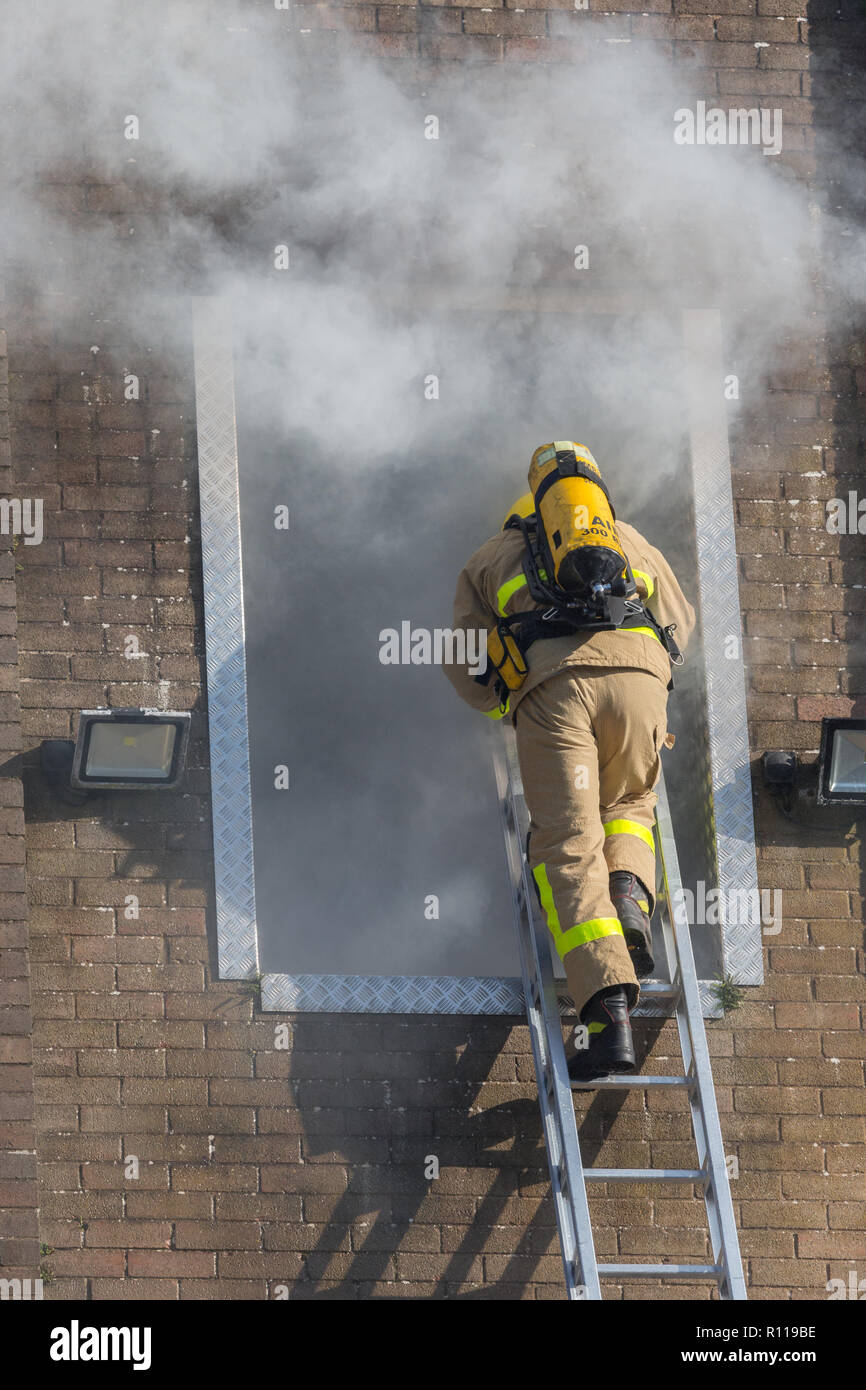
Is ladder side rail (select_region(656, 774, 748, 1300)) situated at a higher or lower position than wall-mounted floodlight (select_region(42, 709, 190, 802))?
lower

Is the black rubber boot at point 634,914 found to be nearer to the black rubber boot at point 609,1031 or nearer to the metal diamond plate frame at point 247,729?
the black rubber boot at point 609,1031

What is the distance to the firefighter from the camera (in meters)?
5.57

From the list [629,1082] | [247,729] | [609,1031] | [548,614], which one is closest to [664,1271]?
[629,1082]

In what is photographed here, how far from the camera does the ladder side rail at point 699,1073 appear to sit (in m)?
5.54

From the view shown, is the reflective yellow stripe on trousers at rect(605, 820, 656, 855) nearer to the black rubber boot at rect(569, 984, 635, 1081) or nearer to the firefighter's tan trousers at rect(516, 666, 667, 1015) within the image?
the firefighter's tan trousers at rect(516, 666, 667, 1015)

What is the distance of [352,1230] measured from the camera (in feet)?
21.2

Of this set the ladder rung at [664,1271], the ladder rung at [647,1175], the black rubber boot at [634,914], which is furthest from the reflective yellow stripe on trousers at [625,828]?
the ladder rung at [664,1271]

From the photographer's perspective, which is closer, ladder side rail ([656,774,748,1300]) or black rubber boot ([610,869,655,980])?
ladder side rail ([656,774,748,1300])

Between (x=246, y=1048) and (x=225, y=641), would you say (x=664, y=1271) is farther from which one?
(x=225, y=641)

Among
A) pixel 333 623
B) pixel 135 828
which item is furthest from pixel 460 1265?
pixel 333 623

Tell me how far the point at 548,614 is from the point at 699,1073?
6.01ft

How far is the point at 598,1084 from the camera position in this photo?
5.91 meters

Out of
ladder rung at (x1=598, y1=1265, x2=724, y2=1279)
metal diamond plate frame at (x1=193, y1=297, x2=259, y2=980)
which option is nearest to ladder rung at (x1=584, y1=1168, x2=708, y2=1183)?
ladder rung at (x1=598, y1=1265, x2=724, y2=1279)

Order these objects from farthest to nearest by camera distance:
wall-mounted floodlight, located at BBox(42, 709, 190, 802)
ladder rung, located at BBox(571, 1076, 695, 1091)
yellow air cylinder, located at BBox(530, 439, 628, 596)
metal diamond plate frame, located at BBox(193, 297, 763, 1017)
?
1. metal diamond plate frame, located at BBox(193, 297, 763, 1017)
2. wall-mounted floodlight, located at BBox(42, 709, 190, 802)
3. ladder rung, located at BBox(571, 1076, 695, 1091)
4. yellow air cylinder, located at BBox(530, 439, 628, 596)
